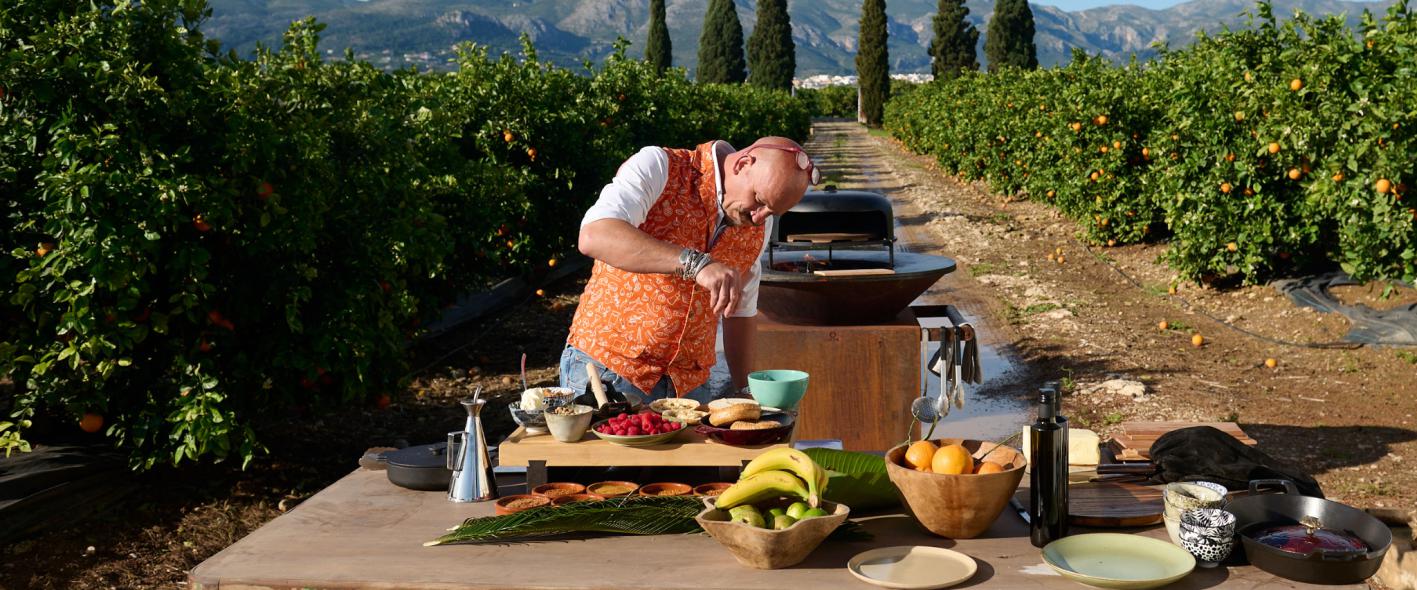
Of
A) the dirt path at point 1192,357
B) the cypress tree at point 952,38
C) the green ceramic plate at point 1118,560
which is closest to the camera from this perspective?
the green ceramic plate at point 1118,560

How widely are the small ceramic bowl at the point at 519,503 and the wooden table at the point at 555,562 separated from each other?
0.39 ft

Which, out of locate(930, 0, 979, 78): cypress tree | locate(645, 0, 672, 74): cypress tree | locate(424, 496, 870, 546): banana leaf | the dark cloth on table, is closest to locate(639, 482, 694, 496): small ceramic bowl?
locate(424, 496, 870, 546): banana leaf

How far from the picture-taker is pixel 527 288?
11.1 metres

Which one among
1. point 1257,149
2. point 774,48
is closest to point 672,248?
point 1257,149

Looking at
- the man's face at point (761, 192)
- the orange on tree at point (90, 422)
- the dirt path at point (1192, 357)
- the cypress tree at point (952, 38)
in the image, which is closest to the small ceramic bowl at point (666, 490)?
the man's face at point (761, 192)

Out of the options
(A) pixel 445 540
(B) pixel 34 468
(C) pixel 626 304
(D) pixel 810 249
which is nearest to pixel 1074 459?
(C) pixel 626 304

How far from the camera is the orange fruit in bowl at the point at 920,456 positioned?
8.29 ft

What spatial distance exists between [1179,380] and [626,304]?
214 inches

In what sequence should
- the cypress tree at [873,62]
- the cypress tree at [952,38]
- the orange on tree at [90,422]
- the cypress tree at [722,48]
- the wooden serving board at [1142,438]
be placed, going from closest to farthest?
1. the wooden serving board at [1142,438]
2. the orange on tree at [90,422]
3. the cypress tree at [952,38]
4. the cypress tree at [873,62]
5. the cypress tree at [722,48]

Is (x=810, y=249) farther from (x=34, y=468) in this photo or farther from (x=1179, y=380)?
(x=34, y=468)

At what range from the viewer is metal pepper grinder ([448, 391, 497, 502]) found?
2.87 metres

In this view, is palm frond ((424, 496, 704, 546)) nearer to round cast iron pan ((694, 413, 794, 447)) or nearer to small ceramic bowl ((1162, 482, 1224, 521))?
round cast iron pan ((694, 413, 794, 447))

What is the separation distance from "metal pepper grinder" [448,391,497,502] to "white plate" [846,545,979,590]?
1.02 meters

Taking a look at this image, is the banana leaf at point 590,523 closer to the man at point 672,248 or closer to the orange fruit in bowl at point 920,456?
the orange fruit in bowl at point 920,456
